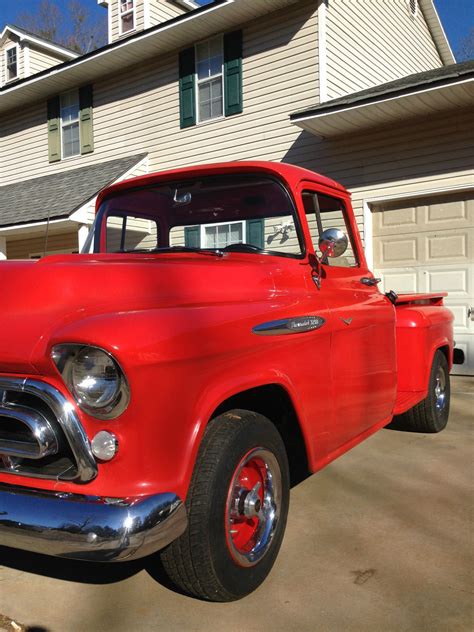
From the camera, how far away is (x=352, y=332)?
130 inches

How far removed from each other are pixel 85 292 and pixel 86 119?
12101 mm

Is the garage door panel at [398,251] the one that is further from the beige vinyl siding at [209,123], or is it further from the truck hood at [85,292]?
the truck hood at [85,292]

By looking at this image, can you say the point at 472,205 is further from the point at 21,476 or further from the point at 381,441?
the point at 21,476

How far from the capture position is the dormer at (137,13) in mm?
13070

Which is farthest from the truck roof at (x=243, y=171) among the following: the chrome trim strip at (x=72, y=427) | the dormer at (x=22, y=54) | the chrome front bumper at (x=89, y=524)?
the dormer at (x=22, y=54)

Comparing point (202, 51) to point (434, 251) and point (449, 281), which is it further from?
point (449, 281)

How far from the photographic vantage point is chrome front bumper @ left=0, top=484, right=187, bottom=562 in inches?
72.9

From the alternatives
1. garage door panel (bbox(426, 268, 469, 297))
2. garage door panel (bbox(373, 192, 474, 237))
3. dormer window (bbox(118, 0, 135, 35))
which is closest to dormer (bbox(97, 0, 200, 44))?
dormer window (bbox(118, 0, 135, 35))

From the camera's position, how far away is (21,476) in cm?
205

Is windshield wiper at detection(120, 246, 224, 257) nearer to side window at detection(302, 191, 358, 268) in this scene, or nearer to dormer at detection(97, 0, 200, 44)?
side window at detection(302, 191, 358, 268)

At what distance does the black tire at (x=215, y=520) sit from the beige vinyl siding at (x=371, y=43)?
346 inches

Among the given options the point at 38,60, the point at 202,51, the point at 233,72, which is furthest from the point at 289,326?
the point at 38,60

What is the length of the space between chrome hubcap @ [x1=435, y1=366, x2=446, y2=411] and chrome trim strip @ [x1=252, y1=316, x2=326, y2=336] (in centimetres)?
243

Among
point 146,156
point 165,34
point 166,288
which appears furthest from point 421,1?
point 166,288
